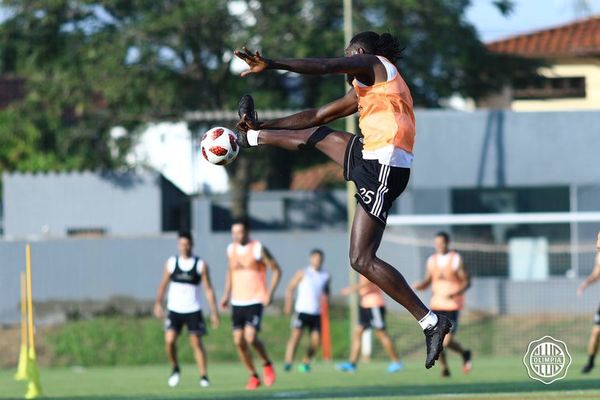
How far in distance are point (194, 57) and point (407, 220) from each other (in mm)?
9333

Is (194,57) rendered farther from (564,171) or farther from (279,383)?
(279,383)

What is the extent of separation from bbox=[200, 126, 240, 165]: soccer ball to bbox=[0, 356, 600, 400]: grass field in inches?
137

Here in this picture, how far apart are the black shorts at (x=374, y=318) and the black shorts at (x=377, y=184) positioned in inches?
406

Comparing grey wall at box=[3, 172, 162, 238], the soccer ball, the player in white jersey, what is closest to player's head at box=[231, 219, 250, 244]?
the player in white jersey

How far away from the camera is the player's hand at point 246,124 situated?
385 inches

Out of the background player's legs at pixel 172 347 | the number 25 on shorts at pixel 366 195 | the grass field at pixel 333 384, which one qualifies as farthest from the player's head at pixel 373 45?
the background player's legs at pixel 172 347

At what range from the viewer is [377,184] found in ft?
31.4

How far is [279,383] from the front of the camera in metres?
17.2

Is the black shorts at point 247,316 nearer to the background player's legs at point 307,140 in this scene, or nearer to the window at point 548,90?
the background player's legs at point 307,140

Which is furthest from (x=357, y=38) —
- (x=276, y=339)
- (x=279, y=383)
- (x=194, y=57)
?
(x=194, y=57)

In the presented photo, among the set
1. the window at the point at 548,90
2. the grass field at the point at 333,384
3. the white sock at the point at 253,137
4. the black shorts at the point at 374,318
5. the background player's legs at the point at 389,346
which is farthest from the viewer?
the window at the point at 548,90

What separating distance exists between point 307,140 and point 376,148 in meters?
0.72

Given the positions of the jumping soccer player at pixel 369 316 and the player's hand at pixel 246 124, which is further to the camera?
the jumping soccer player at pixel 369 316

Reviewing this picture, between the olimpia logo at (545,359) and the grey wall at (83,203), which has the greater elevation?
A: the grey wall at (83,203)
